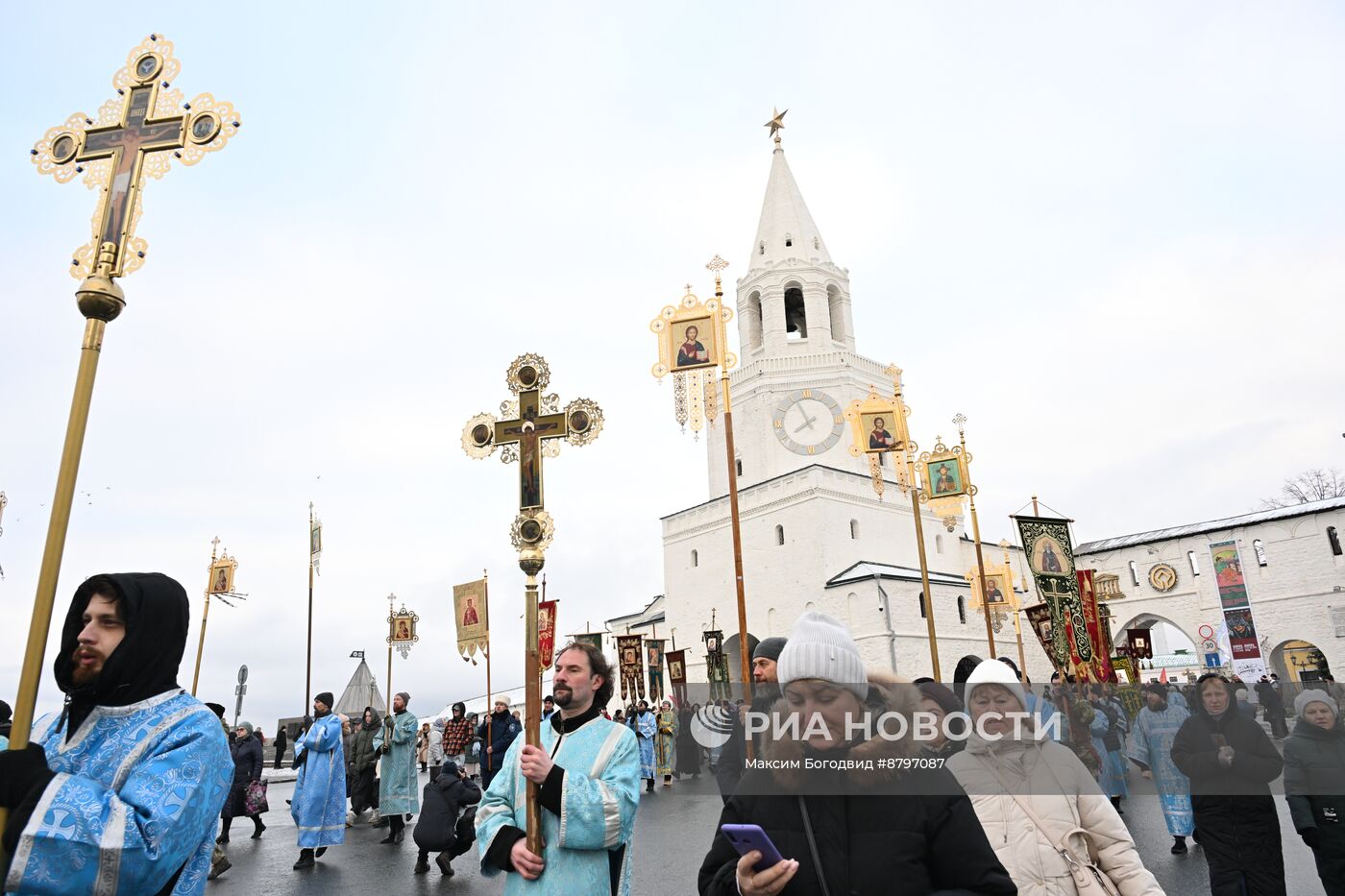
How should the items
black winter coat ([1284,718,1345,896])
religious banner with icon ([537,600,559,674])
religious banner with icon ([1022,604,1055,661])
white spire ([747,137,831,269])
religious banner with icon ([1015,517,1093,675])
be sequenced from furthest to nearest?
white spire ([747,137,831,269]), religious banner with icon ([537,600,559,674]), religious banner with icon ([1022,604,1055,661]), religious banner with icon ([1015,517,1093,675]), black winter coat ([1284,718,1345,896])

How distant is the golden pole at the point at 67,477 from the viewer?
2.91m

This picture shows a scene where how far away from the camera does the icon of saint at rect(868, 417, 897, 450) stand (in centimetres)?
1892

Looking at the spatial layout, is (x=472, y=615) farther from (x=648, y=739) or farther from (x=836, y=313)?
(x=836, y=313)

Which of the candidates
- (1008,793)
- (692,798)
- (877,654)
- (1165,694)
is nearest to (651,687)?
(877,654)

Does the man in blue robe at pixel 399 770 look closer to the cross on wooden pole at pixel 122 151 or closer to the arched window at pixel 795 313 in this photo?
the cross on wooden pole at pixel 122 151

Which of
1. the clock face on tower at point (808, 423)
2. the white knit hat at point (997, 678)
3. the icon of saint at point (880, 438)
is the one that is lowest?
the white knit hat at point (997, 678)

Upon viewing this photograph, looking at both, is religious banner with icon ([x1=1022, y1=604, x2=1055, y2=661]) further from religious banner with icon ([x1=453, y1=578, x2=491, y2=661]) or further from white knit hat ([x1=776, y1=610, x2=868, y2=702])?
white knit hat ([x1=776, y1=610, x2=868, y2=702])

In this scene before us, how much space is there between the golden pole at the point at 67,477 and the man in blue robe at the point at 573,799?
179 cm

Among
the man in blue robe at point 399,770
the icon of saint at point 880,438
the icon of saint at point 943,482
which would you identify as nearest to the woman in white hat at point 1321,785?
the man in blue robe at point 399,770

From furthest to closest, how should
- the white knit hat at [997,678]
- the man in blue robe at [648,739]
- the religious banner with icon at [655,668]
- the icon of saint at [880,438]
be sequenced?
1. the religious banner with icon at [655,668]
2. the man in blue robe at [648,739]
3. the icon of saint at [880,438]
4. the white knit hat at [997,678]

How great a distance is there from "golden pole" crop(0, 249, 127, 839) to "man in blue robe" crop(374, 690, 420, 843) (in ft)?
33.2

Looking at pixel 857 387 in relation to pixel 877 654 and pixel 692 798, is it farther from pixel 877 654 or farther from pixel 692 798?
pixel 692 798

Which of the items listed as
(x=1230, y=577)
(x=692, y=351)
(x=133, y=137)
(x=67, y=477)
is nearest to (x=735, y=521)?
(x=692, y=351)

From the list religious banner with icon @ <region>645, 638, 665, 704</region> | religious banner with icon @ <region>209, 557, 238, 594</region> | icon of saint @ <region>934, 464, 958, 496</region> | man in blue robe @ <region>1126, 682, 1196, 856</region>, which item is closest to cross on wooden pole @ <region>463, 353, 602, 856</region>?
man in blue robe @ <region>1126, 682, 1196, 856</region>
